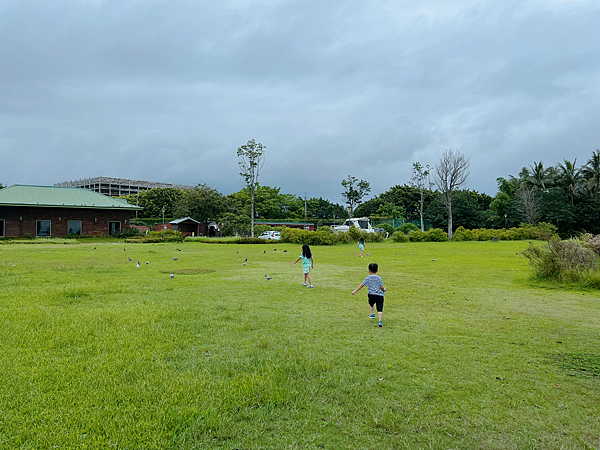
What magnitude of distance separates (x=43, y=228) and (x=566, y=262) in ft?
146

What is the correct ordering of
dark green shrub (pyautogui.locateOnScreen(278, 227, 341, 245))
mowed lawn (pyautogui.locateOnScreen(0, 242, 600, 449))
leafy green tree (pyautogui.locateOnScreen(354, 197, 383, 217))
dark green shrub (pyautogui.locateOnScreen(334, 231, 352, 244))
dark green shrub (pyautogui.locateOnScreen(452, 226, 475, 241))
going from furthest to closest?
1. leafy green tree (pyautogui.locateOnScreen(354, 197, 383, 217))
2. dark green shrub (pyautogui.locateOnScreen(452, 226, 475, 241))
3. dark green shrub (pyautogui.locateOnScreen(334, 231, 352, 244))
4. dark green shrub (pyautogui.locateOnScreen(278, 227, 341, 245))
5. mowed lawn (pyautogui.locateOnScreen(0, 242, 600, 449))

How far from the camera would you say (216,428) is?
Answer: 3295 millimetres

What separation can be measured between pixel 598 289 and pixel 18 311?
46.5ft

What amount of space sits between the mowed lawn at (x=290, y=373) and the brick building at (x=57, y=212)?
36.8 m

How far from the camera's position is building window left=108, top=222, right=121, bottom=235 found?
4281 centimetres

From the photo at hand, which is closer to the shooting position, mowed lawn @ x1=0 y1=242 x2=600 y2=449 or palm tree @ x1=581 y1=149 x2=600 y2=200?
mowed lawn @ x1=0 y1=242 x2=600 y2=449

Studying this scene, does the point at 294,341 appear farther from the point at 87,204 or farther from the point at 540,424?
the point at 87,204

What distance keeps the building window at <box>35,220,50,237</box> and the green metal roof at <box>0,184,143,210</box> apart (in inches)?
77.4

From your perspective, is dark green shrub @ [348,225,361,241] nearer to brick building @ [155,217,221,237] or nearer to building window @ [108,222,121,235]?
brick building @ [155,217,221,237]

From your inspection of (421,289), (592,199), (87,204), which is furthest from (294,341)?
(592,199)

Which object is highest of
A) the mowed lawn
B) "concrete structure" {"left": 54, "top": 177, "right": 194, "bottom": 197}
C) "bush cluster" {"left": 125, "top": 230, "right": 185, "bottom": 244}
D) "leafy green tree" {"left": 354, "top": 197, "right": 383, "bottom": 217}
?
Result: "concrete structure" {"left": 54, "top": 177, "right": 194, "bottom": 197}

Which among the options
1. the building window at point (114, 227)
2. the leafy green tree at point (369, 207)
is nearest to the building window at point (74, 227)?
the building window at point (114, 227)

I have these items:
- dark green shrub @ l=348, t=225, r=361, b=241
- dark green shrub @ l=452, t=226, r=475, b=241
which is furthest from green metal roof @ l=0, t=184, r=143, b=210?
dark green shrub @ l=452, t=226, r=475, b=241

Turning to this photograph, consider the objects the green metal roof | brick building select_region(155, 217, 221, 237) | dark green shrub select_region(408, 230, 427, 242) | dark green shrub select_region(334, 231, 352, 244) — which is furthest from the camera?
brick building select_region(155, 217, 221, 237)
